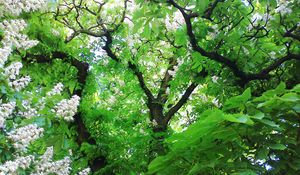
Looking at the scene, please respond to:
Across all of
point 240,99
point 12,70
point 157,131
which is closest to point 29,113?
point 12,70

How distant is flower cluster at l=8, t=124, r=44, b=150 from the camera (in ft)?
10.1

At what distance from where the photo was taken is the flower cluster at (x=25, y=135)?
121 inches

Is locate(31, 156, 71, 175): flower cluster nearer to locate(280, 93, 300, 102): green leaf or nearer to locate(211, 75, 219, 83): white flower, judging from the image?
locate(280, 93, 300, 102): green leaf

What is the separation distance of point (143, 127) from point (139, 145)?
5.88 feet

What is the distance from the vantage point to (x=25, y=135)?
3.08 m

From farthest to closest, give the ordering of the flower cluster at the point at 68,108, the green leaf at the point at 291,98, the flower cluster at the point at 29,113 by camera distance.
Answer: the flower cluster at the point at 29,113, the flower cluster at the point at 68,108, the green leaf at the point at 291,98

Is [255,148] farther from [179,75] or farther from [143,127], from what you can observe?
[143,127]

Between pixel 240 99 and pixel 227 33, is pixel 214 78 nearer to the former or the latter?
pixel 227 33

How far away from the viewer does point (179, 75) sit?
7062 millimetres

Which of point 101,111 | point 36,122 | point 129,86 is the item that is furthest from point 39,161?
point 129,86

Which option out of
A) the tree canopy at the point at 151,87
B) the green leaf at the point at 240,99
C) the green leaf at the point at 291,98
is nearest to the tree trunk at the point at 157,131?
the tree canopy at the point at 151,87

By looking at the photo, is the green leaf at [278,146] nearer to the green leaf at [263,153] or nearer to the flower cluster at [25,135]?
the green leaf at [263,153]

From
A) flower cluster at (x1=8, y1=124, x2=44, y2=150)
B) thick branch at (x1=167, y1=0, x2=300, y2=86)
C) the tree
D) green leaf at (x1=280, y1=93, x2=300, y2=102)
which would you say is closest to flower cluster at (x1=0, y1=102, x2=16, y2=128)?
flower cluster at (x1=8, y1=124, x2=44, y2=150)

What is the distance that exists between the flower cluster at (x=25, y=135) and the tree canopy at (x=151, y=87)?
0.03 ft
